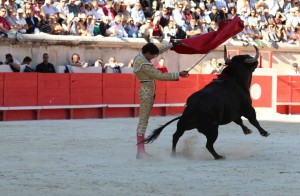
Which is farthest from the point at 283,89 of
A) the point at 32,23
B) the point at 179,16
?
the point at 32,23

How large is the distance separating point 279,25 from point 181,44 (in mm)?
13143

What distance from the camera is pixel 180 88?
1811 centimetres

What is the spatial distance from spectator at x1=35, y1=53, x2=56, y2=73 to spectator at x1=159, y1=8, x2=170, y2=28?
11.5 feet

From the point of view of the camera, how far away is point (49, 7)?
16312 millimetres

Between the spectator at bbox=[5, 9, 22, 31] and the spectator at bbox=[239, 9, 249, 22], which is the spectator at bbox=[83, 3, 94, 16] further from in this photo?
the spectator at bbox=[239, 9, 249, 22]

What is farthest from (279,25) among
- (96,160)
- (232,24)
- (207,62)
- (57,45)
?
(96,160)

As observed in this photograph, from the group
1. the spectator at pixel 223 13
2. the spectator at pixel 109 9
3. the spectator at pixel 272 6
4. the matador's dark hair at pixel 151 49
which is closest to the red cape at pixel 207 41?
the matador's dark hair at pixel 151 49

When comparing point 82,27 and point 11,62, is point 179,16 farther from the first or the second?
point 11,62

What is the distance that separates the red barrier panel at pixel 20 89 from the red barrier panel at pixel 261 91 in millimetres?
5360

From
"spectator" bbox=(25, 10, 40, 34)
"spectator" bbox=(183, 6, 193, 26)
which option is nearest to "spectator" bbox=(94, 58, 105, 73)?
"spectator" bbox=(25, 10, 40, 34)

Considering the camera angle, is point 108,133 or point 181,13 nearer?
point 108,133

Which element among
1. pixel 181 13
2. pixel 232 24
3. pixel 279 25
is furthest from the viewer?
pixel 279 25

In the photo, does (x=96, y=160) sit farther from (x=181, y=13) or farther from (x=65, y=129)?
(x=181, y=13)

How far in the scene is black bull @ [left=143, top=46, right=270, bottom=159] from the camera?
857cm
